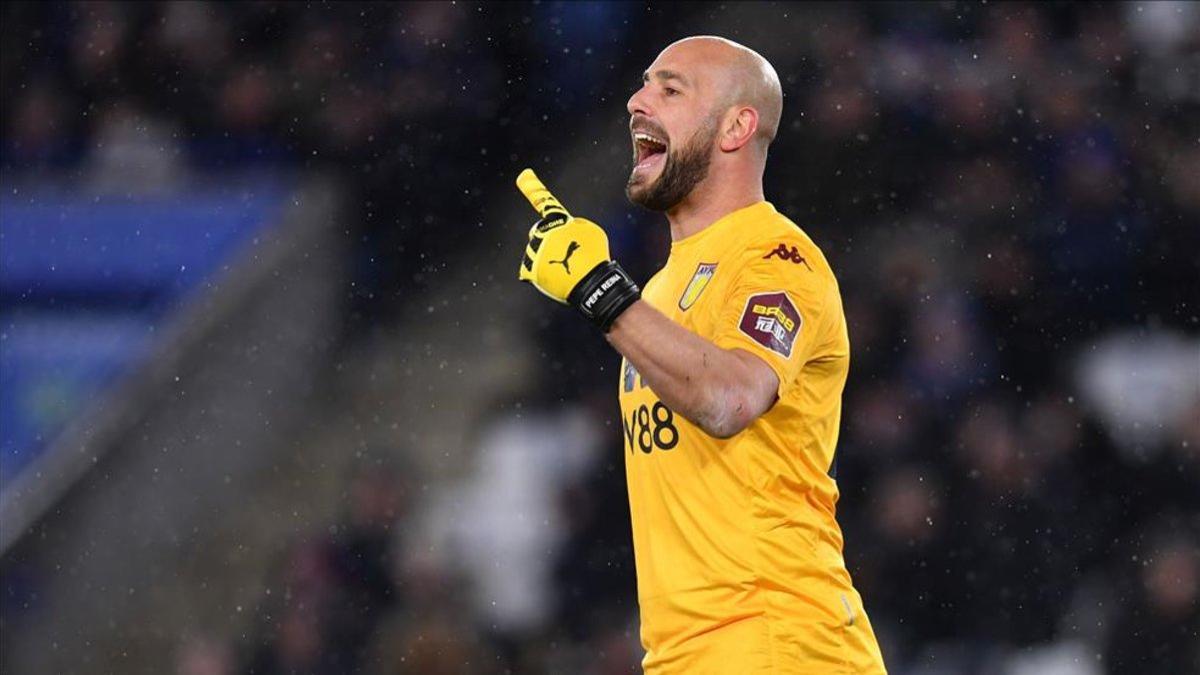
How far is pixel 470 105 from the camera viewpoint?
23.9ft

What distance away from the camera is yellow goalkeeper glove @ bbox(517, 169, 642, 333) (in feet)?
8.29

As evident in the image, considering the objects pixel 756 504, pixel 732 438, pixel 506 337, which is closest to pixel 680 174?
pixel 732 438

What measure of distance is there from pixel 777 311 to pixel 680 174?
0.49m

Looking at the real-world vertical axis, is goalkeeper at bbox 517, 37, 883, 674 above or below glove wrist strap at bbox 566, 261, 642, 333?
below

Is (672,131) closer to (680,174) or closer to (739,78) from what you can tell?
(680,174)

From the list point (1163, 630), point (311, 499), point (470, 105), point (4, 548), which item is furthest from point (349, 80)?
point (1163, 630)

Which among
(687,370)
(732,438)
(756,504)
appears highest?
(687,370)

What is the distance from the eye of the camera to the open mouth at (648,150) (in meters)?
3.11

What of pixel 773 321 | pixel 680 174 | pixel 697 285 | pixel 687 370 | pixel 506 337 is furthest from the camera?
pixel 506 337

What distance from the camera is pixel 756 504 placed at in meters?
2.75

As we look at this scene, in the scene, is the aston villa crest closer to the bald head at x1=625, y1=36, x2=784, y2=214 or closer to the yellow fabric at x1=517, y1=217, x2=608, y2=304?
the bald head at x1=625, y1=36, x2=784, y2=214

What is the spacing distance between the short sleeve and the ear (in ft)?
1.18

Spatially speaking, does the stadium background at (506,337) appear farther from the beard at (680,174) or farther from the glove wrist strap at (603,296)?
the glove wrist strap at (603,296)

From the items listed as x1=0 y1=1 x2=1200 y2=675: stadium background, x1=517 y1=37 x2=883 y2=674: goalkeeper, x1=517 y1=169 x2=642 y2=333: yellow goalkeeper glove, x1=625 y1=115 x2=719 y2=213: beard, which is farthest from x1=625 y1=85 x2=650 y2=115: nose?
x1=0 y1=1 x2=1200 y2=675: stadium background
